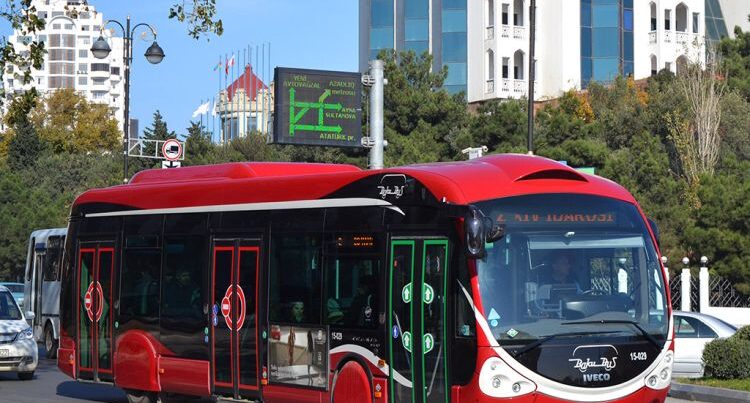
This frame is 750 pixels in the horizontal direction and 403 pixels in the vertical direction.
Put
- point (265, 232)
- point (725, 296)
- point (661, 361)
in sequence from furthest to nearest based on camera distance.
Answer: point (725, 296) < point (265, 232) < point (661, 361)

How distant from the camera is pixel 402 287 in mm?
12875

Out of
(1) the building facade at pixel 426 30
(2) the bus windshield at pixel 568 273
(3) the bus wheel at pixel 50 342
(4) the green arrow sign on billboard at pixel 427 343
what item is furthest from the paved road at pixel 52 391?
(1) the building facade at pixel 426 30

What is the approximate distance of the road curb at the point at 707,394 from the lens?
17.7m

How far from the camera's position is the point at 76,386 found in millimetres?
21969

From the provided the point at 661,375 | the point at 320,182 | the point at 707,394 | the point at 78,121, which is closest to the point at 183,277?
the point at 320,182

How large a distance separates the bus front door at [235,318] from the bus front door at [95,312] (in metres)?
2.85

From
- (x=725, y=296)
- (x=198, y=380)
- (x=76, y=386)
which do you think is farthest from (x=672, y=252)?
(x=198, y=380)

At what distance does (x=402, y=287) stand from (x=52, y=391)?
9642 millimetres

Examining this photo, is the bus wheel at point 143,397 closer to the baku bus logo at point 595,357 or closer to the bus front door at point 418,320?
the bus front door at point 418,320

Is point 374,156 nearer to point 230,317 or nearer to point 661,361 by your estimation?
point 230,317

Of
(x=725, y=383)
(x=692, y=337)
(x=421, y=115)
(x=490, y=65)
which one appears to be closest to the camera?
(x=725, y=383)

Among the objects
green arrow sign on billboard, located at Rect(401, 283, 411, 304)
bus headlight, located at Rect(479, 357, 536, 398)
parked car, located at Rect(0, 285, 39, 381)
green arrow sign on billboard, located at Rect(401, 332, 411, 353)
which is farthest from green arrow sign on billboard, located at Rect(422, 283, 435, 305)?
parked car, located at Rect(0, 285, 39, 381)

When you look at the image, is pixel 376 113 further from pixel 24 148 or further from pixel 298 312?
pixel 24 148

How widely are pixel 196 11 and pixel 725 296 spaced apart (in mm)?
18900
